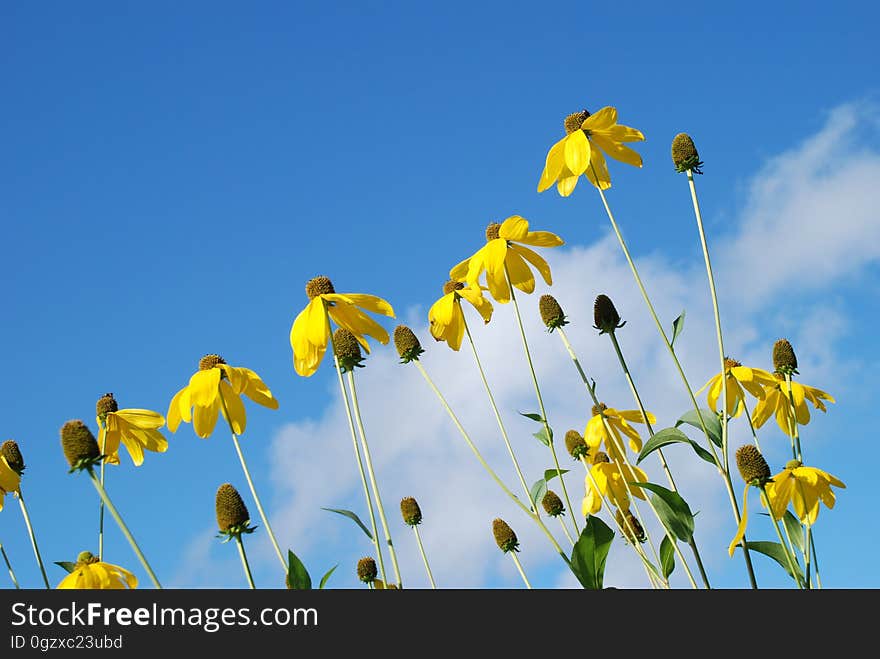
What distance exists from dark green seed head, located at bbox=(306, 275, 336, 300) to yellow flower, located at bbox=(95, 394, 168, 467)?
0.99 meters

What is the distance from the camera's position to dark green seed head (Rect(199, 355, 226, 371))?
10.5 feet

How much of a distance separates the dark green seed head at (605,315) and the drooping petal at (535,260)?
44cm

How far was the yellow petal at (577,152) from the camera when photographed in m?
3.48

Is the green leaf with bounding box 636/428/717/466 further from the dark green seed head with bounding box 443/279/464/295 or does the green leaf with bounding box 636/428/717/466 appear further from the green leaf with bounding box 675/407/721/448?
the dark green seed head with bounding box 443/279/464/295

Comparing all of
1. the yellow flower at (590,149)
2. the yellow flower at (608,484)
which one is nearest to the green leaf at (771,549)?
the yellow flower at (608,484)

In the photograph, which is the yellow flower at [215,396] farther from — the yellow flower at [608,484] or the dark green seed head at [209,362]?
the yellow flower at [608,484]

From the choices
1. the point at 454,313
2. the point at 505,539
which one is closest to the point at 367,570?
the point at 505,539

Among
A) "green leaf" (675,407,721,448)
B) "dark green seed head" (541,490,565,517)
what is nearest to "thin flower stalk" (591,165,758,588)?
"green leaf" (675,407,721,448)

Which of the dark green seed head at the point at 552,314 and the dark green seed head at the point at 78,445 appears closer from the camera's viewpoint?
the dark green seed head at the point at 78,445
